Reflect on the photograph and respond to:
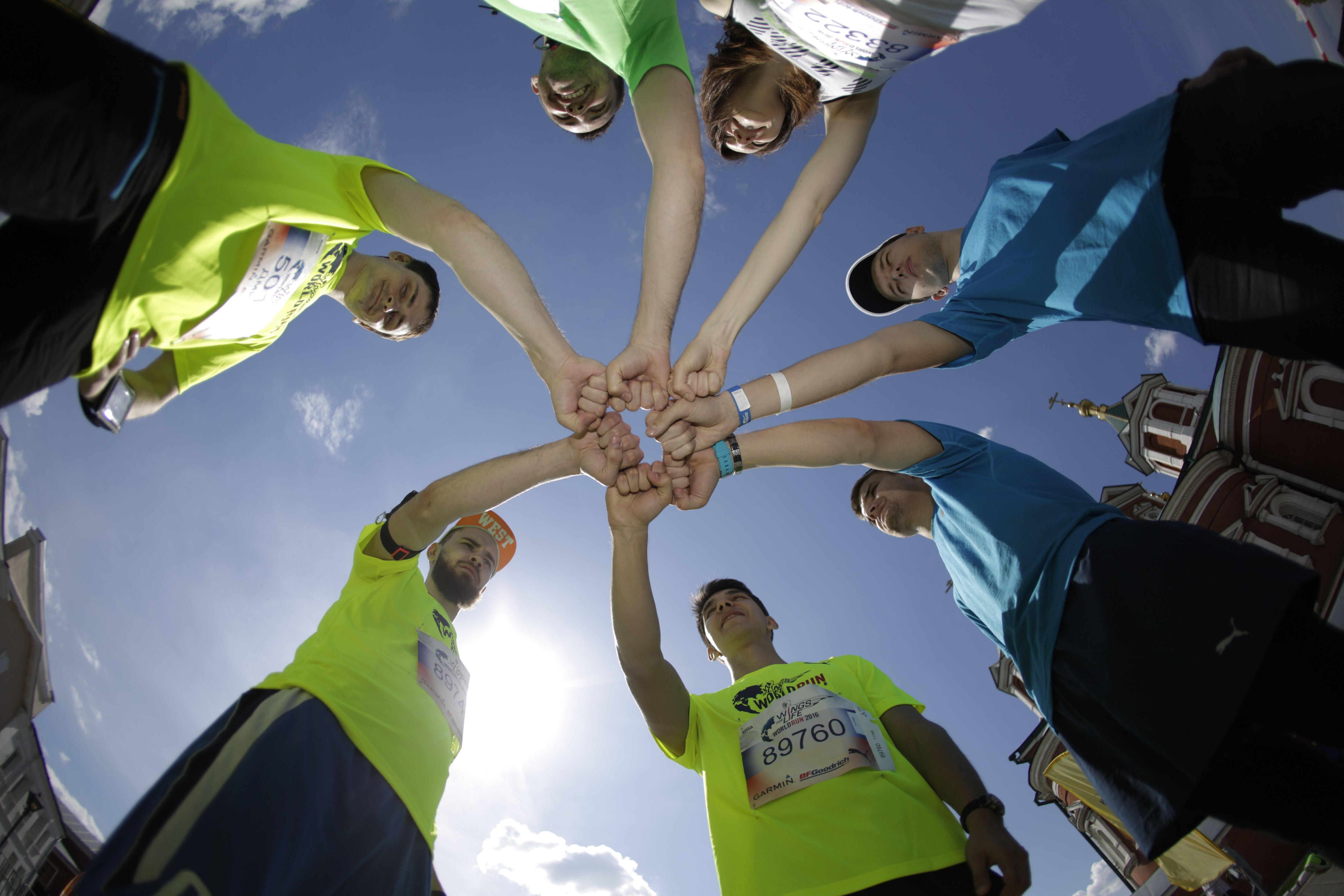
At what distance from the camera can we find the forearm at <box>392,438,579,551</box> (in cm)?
310

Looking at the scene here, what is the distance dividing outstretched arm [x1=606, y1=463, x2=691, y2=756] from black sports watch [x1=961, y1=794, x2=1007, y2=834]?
164 centimetres

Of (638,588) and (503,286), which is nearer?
(503,286)

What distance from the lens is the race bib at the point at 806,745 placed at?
2.97 metres

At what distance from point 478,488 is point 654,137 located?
2211 millimetres

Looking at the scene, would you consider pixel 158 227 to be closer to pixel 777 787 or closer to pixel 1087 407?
pixel 777 787

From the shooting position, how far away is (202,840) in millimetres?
1879

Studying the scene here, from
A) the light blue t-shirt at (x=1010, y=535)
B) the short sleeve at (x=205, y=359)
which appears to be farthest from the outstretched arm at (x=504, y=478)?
the light blue t-shirt at (x=1010, y=535)

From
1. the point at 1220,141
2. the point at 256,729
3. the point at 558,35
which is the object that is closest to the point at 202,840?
the point at 256,729

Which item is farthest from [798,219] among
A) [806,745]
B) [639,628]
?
[806,745]

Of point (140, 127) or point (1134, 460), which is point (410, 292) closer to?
point (140, 127)

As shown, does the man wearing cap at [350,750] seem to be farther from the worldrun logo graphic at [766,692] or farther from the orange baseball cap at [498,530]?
the worldrun logo graphic at [766,692]

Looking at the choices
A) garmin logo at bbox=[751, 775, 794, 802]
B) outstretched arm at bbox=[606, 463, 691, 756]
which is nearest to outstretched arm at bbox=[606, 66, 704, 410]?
outstretched arm at bbox=[606, 463, 691, 756]

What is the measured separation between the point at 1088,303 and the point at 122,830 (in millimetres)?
4262

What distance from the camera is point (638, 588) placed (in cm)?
282
